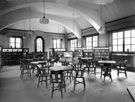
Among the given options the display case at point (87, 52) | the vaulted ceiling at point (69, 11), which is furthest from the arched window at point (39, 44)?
the display case at point (87, 52)

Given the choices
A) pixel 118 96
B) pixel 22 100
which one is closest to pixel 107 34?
pixel 118 96

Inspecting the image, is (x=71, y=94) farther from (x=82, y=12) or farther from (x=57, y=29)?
(x=57, y=29)

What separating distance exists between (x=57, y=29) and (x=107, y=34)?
662cm

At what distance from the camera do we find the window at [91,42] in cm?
965

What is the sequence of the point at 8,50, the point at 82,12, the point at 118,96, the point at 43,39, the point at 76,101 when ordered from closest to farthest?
the point at 76,101 < the point at 118,96 < the point at 82,12 < the point at 8,50 < the point at 43,39

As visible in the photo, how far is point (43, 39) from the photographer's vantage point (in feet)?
40.3

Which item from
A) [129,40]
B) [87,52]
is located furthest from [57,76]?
[87,52]

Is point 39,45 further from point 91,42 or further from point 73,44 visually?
point 91,42

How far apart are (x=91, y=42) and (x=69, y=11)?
3.54 m

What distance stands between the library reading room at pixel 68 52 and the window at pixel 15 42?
0.09 metres

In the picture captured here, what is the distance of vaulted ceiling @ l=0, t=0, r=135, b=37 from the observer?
612 cm

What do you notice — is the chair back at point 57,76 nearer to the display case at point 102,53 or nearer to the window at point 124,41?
the display case at point 102,53

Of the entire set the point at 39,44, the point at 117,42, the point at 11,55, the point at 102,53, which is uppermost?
the point at 39,44

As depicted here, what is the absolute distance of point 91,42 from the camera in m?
10.1
